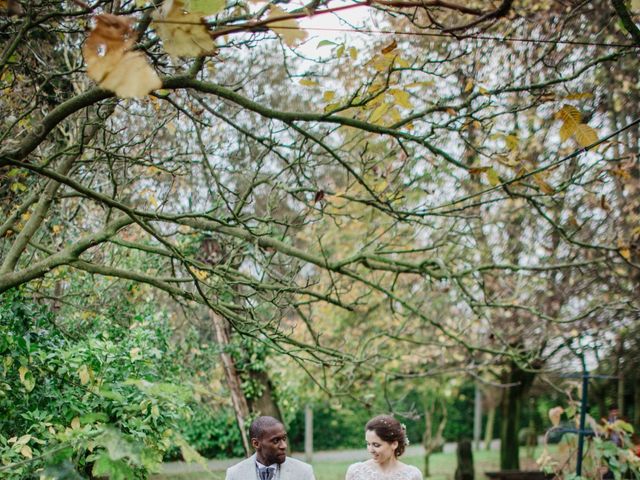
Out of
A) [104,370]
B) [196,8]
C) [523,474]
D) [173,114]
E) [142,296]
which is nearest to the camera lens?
[196,8]

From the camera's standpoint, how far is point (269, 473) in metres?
4.32

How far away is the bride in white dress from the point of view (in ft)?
16.4

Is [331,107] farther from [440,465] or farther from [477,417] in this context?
[477,417]

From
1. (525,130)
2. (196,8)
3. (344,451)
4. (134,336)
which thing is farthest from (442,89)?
(344,451)

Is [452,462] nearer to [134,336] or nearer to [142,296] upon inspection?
[142,296]

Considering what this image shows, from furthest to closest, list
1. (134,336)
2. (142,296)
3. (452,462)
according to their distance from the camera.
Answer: (452,462) → (142,296) → (134,336)

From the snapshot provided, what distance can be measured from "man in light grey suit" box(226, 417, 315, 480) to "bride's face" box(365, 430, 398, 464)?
77cm

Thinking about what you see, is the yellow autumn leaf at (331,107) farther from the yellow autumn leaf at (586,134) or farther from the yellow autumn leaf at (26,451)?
the yellow autumn leaf at (26,451)

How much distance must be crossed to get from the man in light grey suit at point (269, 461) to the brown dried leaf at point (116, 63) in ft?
9.63

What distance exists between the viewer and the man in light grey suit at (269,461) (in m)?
4.24

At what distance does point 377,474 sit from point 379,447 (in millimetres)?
237

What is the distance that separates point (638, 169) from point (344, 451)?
12.4 meters

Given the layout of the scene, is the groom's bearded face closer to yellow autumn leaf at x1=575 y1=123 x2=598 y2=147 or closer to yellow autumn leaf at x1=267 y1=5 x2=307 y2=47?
yellow autumn leaf at x1=575 y1=123 x2=598 y2=147

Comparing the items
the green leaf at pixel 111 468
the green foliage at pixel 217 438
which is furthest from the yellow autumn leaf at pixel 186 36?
the green foliage at pixel 217 438
